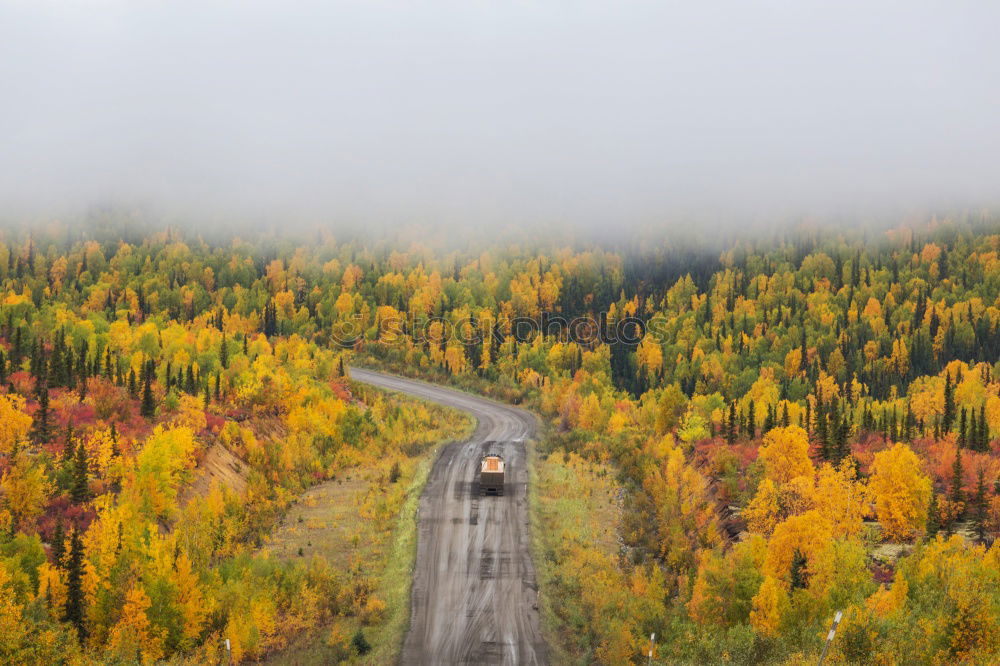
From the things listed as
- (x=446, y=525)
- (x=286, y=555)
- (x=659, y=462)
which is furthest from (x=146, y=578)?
(x=659, y=462)

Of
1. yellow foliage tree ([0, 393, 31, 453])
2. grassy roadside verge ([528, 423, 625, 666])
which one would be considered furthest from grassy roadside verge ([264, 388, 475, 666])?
yellow foliage tree ([0, 393, 31, 453])

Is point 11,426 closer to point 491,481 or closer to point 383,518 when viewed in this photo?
point 383,518

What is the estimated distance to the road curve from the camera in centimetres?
3609

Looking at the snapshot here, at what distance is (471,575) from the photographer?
44.8 metres

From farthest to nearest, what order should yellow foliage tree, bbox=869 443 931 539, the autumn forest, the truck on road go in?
the truck on road
yellow foliage tree, bbox=869 443 931 539
the autumn forest

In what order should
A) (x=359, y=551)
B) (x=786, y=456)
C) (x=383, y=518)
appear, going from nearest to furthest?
(x=359, y=551), (x=786, y=456), (x=383, y=518)

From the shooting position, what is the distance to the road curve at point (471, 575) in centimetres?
3609

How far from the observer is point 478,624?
3847 cm

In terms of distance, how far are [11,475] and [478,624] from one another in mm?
26797

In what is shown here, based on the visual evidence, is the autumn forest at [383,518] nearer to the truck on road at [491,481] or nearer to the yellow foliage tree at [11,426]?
the yellow foliage tree at [11,426]

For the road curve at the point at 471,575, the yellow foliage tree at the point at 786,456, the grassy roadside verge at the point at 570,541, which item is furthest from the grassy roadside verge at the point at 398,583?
the yellow foliage tree at the point at 786,456

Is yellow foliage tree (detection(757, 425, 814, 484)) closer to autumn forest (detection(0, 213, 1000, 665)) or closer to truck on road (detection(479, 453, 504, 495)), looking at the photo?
autumn forest (detection(0, 213, 1000, 665))

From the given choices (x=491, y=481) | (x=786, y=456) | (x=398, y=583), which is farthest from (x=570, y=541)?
(x=786, y=456)

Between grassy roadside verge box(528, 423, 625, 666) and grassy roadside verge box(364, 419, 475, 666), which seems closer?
grassy roadside verge box(364, 419, 475, 666)
